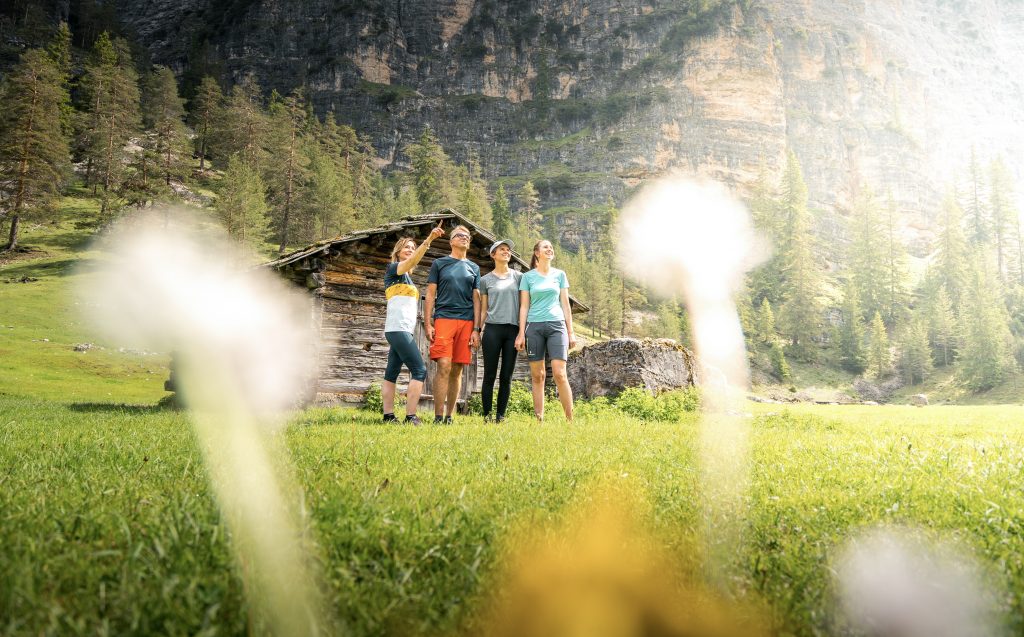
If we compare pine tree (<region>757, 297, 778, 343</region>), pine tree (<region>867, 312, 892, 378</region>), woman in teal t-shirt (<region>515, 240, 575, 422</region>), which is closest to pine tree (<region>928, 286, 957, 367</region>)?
pine tree (<region>867, 312, 892, 378</region>)

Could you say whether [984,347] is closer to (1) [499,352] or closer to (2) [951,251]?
(2) [951,251]

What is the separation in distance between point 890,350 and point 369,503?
89094 millimetres

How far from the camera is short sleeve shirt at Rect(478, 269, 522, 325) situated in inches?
324

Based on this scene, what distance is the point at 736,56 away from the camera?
15888 cm

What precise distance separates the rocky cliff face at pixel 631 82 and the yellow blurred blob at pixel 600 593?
132121 millimetres

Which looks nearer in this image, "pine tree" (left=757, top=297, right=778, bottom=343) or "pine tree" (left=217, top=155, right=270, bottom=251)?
"pine tree" (left=217, top=155, right=270, bottom=251)

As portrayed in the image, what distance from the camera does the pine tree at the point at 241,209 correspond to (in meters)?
48.3

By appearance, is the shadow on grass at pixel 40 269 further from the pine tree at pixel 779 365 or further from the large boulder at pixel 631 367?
the pine tree at pixel 779 365

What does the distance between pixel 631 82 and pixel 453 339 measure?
176 metres

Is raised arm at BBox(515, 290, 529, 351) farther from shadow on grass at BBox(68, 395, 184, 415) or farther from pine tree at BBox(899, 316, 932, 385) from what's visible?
pine tree at BBox(899, 316, 932, 385)

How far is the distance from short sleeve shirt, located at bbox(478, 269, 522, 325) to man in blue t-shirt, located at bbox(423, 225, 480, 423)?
0.35 metres

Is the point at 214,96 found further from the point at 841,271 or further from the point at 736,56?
the point at 736,56

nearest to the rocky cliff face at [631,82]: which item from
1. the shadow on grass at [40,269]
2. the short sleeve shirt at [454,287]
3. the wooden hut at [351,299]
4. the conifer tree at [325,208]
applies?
the conifer tree at [325,208]

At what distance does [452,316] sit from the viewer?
7867mm
